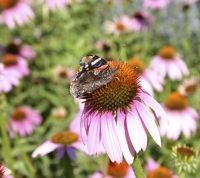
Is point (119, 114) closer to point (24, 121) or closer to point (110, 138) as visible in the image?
point (110, 138)

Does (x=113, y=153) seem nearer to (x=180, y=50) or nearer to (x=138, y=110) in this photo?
(x=138, y=110)

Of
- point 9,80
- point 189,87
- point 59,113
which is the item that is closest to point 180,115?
point 189,87

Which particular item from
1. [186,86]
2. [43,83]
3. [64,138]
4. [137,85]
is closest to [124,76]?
[137,85]

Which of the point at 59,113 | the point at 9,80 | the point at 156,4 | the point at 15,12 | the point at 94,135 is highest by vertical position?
the point at 15,12

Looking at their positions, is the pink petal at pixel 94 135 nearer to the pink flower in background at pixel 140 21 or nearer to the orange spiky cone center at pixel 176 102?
the orange spiky cone center at pixel 176 102

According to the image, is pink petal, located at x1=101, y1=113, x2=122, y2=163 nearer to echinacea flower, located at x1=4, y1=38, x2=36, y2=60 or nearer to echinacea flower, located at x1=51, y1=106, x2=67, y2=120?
echinacea flower, located at x1=51, y1=106, x2=67, y2=120

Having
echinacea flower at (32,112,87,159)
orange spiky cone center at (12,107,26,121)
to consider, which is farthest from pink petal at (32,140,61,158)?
orange spiky cone center at (12,107,26,121)
